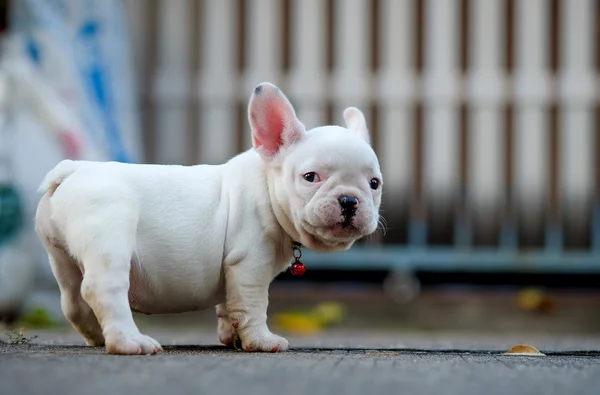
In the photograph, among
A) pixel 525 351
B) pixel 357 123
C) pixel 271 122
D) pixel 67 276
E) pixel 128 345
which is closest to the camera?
pixel 128 345

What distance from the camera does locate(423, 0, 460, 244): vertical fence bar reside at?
7.26 metres

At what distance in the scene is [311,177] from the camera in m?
2.99

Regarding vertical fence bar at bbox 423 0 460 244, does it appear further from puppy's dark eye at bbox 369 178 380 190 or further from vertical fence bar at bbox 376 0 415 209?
puppy's dark eye at bbox 369 178 380 190

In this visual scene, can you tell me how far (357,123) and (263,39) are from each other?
4.10 meters

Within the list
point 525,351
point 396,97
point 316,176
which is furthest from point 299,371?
point 396,97

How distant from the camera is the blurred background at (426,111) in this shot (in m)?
7.21

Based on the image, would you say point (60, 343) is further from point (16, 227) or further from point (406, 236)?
point (406, 236)

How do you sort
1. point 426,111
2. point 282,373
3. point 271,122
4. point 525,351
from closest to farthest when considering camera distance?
point 282,373
point 271,122
point 525,351
point 426,111

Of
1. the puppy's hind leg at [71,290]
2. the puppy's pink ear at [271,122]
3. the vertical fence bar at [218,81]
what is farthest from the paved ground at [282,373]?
the vertical fence bar at [218,81]

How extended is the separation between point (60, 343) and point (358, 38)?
173 inches

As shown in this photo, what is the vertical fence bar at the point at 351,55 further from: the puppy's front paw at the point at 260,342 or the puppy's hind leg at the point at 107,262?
the puppy's hind leg at the point at 107,262

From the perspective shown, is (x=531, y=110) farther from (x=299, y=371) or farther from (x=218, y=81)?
(x=299, y=371)

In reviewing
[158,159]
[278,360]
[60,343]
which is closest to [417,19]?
[158,159]

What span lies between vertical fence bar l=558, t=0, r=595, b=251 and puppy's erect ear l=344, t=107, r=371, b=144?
405 centimetres
